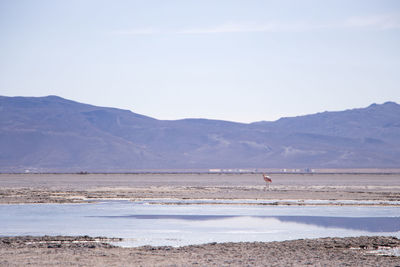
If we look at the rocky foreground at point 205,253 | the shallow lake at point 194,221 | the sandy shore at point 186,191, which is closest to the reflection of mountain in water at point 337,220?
the shallow lake at point 194,221

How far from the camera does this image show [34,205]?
1420 inches

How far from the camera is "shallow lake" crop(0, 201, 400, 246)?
22.8m

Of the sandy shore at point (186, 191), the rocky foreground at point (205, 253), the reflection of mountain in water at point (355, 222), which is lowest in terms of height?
the rocky foreground at point (205, 253)

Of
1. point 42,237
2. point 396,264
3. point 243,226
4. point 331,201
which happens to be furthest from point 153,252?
point 331,201

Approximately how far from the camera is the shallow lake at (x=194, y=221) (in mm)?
22844

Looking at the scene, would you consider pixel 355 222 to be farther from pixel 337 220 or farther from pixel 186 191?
pixel 186 191

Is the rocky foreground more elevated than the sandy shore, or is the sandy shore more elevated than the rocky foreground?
the sandy shore

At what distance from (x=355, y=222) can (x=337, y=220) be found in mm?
1153

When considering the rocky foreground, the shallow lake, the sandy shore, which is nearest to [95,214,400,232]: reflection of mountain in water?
the shallow lake

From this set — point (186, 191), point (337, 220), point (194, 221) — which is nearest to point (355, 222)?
point (337, 220)

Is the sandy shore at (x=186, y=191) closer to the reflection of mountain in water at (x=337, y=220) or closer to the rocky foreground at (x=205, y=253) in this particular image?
the reflection of mountain in water at (x=337, y=220)

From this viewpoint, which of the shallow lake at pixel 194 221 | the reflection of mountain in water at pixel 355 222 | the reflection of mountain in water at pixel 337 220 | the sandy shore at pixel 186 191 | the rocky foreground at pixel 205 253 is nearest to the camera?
the rocky foreground at pixel 205 253

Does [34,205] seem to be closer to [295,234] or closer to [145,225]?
[145,225]

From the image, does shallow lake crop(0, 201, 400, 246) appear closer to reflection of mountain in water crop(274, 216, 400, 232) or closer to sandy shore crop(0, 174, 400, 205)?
reflection of mountain in water crop(274, 216, 400, 232)
